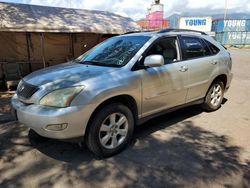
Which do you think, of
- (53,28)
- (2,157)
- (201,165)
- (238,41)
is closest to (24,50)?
(53,28)

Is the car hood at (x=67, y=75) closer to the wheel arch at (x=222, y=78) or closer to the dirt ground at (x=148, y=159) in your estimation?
the dirt ground at (x=148, y=159)

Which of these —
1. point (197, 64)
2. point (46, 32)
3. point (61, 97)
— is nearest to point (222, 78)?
point (197, 64)

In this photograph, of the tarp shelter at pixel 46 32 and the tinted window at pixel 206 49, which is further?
the tarp shelter at pixel 46 32

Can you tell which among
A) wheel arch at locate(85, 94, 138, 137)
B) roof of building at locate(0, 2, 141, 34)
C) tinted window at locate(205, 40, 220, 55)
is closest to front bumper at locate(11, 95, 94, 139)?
wheel arch at locate(85, 94, 138, 137)

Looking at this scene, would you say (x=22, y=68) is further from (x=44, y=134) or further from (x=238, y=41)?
(x=238, y=41)

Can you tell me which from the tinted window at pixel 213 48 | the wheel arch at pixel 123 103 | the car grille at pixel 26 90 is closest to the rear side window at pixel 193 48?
the tinted window at pixel 213 48

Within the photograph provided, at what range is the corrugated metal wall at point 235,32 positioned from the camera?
38.2 metres

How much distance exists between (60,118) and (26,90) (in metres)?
0.82

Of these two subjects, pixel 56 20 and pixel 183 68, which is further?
pixel 56 20

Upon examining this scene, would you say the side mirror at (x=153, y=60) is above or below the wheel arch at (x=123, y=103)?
above

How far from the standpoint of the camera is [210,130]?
15.4 ft

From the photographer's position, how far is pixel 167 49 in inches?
178

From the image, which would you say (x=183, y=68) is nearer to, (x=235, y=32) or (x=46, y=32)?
(x=46, y=32)

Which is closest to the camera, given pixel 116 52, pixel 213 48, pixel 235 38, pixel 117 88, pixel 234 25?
pixel 117 88
